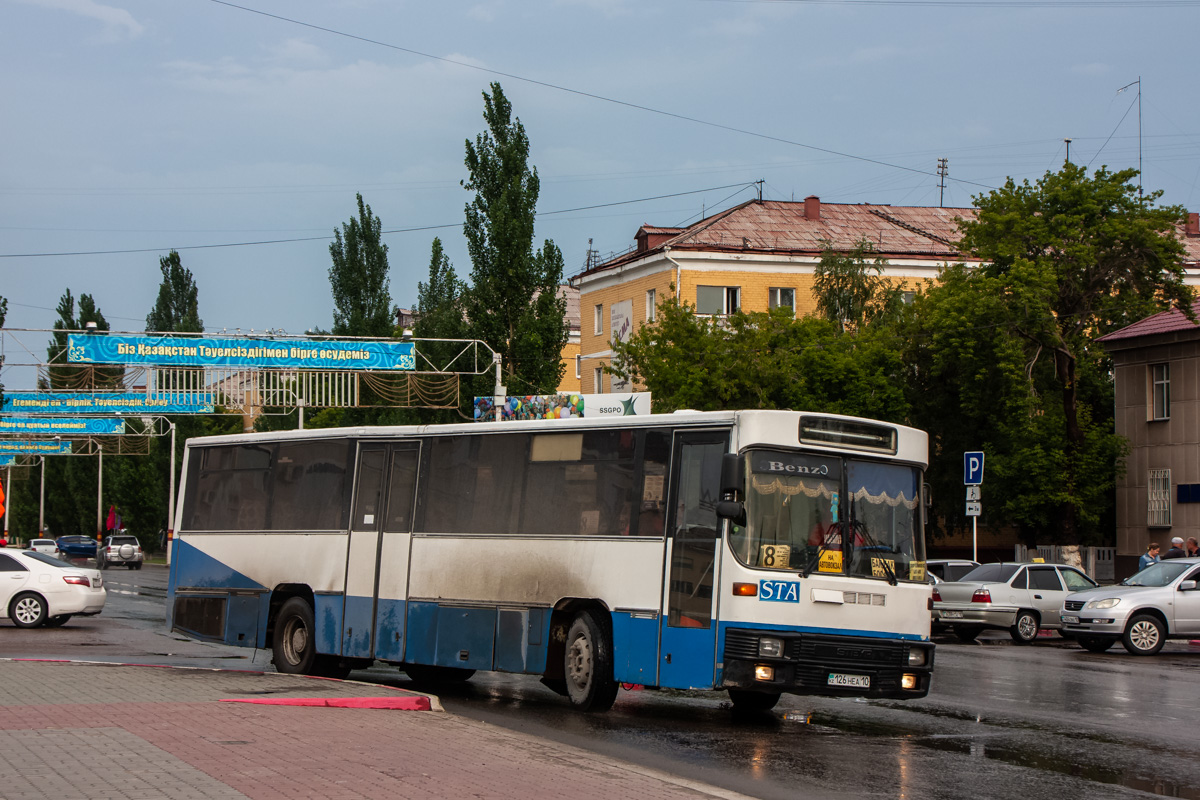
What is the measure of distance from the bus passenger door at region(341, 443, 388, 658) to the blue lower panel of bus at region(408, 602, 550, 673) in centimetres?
75

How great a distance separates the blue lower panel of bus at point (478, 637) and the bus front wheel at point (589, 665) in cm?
36

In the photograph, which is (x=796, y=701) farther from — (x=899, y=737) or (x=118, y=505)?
(x=118, y=505)

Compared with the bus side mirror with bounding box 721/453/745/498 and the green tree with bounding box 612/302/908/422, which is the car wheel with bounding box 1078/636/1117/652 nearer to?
the bus side mirror with bounding box 721/453/745/498

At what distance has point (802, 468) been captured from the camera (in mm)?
12398

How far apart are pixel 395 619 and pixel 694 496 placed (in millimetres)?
4421

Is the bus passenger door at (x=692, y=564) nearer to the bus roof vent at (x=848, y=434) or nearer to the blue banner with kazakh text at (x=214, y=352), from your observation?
the bus roof vent at (x=848, y=434)

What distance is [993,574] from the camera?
89.7 ft

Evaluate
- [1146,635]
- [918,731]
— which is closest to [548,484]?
[918,731]

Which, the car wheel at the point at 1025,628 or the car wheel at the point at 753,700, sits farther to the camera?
the car wheel at the point at 1025,628

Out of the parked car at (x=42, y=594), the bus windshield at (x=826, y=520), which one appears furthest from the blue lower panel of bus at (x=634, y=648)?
the parked car at (x=42, y=594)

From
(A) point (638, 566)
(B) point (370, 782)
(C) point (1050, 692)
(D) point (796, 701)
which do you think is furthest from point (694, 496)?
(C) point (1050, 692)

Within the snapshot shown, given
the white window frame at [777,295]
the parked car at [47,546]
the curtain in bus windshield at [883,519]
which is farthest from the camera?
the parked car at [47,546]

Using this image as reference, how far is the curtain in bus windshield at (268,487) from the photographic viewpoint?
1634cm

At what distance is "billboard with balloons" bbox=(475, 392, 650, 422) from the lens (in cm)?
3734
